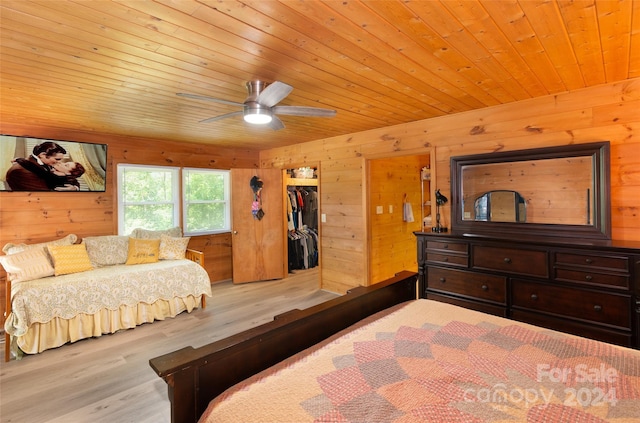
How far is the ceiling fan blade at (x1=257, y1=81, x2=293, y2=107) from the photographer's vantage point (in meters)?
2.12

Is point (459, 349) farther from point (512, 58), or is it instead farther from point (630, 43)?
point (630, 43)

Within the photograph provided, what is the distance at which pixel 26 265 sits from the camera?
3338mm

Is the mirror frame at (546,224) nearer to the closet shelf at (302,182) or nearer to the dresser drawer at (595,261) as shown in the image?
the dresser drawer at (595,261)

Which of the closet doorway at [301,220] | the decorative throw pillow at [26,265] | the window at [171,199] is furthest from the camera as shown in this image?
the closet doorway at [301,220]

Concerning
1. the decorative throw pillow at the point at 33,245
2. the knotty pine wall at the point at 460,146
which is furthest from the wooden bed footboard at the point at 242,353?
the decorative throw pillow at the point at 33,245

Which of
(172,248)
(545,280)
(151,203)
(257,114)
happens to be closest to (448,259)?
(545,280)

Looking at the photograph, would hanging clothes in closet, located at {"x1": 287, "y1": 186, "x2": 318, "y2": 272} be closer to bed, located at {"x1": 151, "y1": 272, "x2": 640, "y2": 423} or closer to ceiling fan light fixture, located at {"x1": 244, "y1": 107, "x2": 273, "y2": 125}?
ceiling fan light fixture, located at {"x1": 244, "y1": 107, "x2": 273, "y2": 125}

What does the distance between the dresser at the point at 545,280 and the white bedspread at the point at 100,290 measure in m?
2.90

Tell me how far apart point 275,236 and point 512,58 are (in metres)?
4.36

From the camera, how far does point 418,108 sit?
10.8 feet

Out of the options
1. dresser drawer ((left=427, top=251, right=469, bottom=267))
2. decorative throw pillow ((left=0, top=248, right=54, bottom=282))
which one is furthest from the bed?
decorative throw pillow ((left=0, top=248, right=54, bottom=282))

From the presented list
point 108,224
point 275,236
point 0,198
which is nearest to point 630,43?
point 275,236

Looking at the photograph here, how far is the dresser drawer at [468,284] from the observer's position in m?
2.82

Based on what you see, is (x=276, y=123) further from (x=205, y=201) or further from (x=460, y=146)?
(x=205, y=201)
